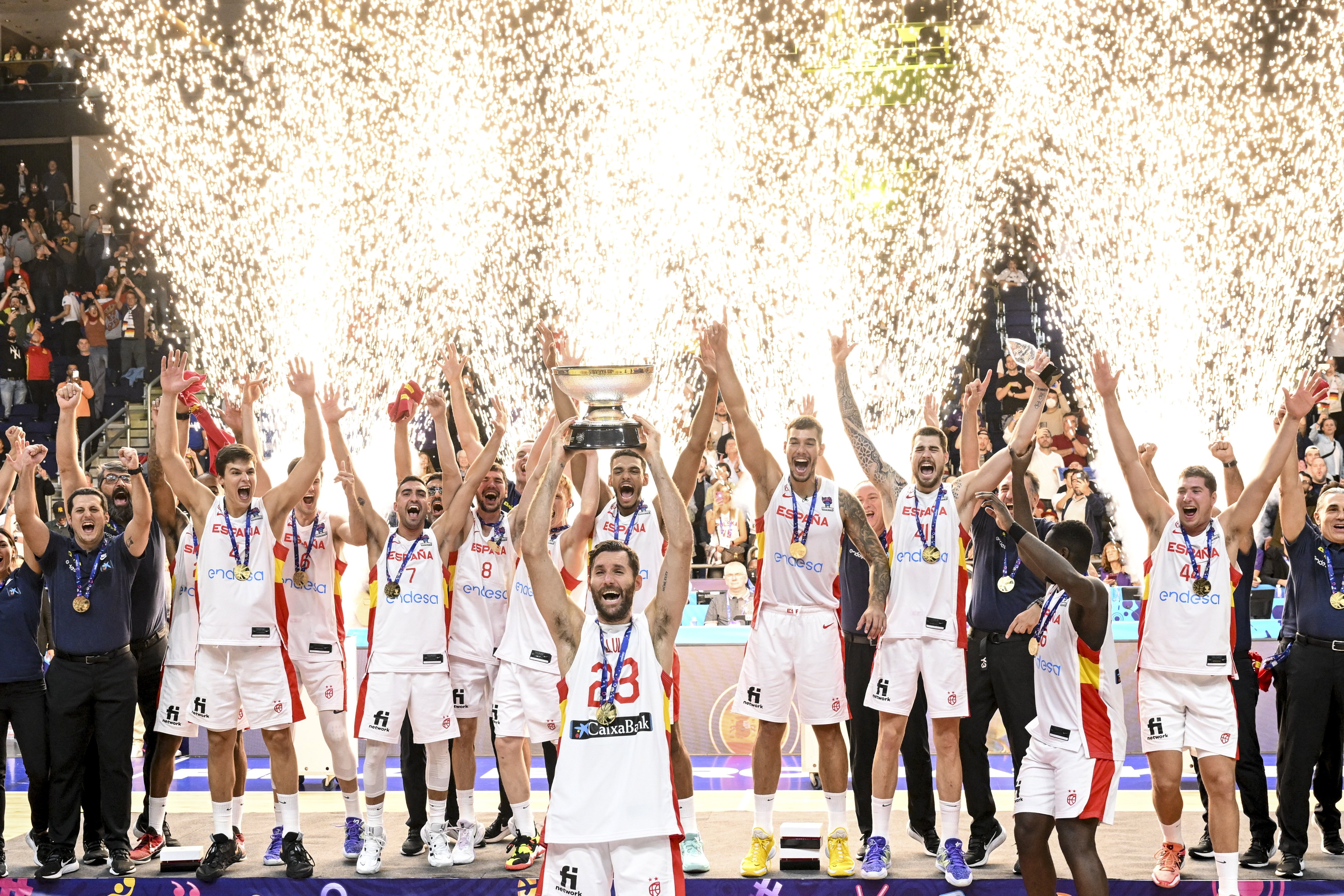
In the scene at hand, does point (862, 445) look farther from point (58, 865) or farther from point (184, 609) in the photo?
point (58, 865)

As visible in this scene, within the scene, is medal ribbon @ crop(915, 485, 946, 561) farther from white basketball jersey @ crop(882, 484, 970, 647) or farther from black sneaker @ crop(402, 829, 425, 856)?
→ black sneaker @ crop(402, 829, 425, 856)

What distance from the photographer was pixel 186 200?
21141 millimetres

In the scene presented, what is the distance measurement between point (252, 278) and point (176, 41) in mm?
5410

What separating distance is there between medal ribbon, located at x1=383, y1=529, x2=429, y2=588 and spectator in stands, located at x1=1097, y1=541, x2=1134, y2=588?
6863mm

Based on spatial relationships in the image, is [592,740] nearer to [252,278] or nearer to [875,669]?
[875,669]

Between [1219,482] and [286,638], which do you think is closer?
[286,638]

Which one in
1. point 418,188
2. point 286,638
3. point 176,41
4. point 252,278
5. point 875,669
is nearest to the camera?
point 875,669

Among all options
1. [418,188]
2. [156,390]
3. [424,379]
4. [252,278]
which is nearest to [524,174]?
[418,188]

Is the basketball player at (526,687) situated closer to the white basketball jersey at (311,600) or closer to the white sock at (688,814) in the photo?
the white sock at (688,814)

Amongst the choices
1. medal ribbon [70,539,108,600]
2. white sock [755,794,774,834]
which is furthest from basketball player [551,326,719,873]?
medal ribbon [70,539,108,600]

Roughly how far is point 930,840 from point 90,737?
506cm

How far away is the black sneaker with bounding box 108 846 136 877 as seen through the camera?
7.52 meters

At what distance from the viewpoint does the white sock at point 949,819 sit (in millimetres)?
7020

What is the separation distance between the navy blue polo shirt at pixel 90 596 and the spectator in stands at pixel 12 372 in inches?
524
